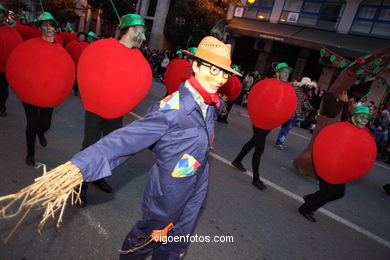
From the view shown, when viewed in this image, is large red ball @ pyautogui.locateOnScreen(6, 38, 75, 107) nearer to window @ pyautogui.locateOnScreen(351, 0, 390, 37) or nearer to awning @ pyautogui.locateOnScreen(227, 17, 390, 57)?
awning @ pyautogui.locateOnScreen(227, 17, 390, 57)

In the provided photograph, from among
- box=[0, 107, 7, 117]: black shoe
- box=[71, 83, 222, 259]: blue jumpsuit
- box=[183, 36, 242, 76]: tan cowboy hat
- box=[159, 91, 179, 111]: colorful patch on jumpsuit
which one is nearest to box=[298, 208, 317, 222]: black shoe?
box=[71, 83, 222, 259]: blue jumpsuit

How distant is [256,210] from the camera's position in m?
3.70

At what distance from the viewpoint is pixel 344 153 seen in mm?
3182

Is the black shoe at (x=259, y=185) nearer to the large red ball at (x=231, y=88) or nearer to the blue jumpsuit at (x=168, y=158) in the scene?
the blue jumpsuit at (x=168, y=158)

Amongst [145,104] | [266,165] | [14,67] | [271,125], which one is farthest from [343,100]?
[145,104]

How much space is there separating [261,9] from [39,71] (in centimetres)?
1909

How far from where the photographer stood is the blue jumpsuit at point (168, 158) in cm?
140

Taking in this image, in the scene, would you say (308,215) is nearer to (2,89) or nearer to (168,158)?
(168,158)

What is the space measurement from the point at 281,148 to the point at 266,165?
185 cm

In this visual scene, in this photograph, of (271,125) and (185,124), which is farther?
(271,125)

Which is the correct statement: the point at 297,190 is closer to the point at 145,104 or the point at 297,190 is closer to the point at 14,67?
the point at 14,67

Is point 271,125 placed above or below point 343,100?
below

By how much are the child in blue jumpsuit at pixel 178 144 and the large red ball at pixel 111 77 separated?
553 millimetres

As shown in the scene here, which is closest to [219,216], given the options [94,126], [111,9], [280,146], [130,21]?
[94,126]
